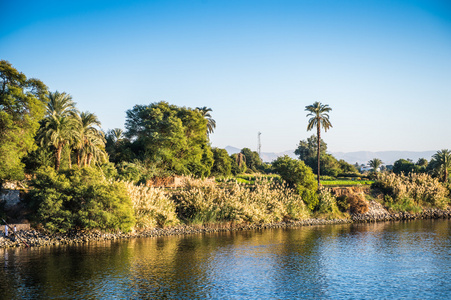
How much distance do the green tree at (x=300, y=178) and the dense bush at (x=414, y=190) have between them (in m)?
15.0

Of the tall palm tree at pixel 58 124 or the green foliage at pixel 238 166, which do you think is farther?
the green foliage at pixel 238 166

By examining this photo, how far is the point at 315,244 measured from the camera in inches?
1326

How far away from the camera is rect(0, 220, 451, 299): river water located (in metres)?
20.3

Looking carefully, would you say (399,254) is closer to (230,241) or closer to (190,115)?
(230,241)

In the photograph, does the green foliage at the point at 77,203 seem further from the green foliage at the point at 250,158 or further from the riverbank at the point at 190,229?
the green foliage at the point at 250,158

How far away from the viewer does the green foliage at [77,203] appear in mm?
33875

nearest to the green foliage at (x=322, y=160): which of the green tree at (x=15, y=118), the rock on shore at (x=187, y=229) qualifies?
the rock on shore at (x=187, y=229)

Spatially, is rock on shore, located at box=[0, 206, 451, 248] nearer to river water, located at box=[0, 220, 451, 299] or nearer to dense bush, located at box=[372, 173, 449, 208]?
river water, located at box=[0, 220, 451, 299]

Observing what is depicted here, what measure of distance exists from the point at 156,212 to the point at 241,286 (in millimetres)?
20157

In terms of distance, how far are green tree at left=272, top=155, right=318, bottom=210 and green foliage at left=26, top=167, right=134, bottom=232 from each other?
2590 centimetres

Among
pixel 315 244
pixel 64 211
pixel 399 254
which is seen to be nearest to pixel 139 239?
pixel 64 211

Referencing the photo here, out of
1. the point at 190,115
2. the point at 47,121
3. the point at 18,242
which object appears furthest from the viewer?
the point at 190,115

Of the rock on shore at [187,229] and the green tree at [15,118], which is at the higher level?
the green tree at [15,118]

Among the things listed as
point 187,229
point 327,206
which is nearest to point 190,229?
point 187,229
